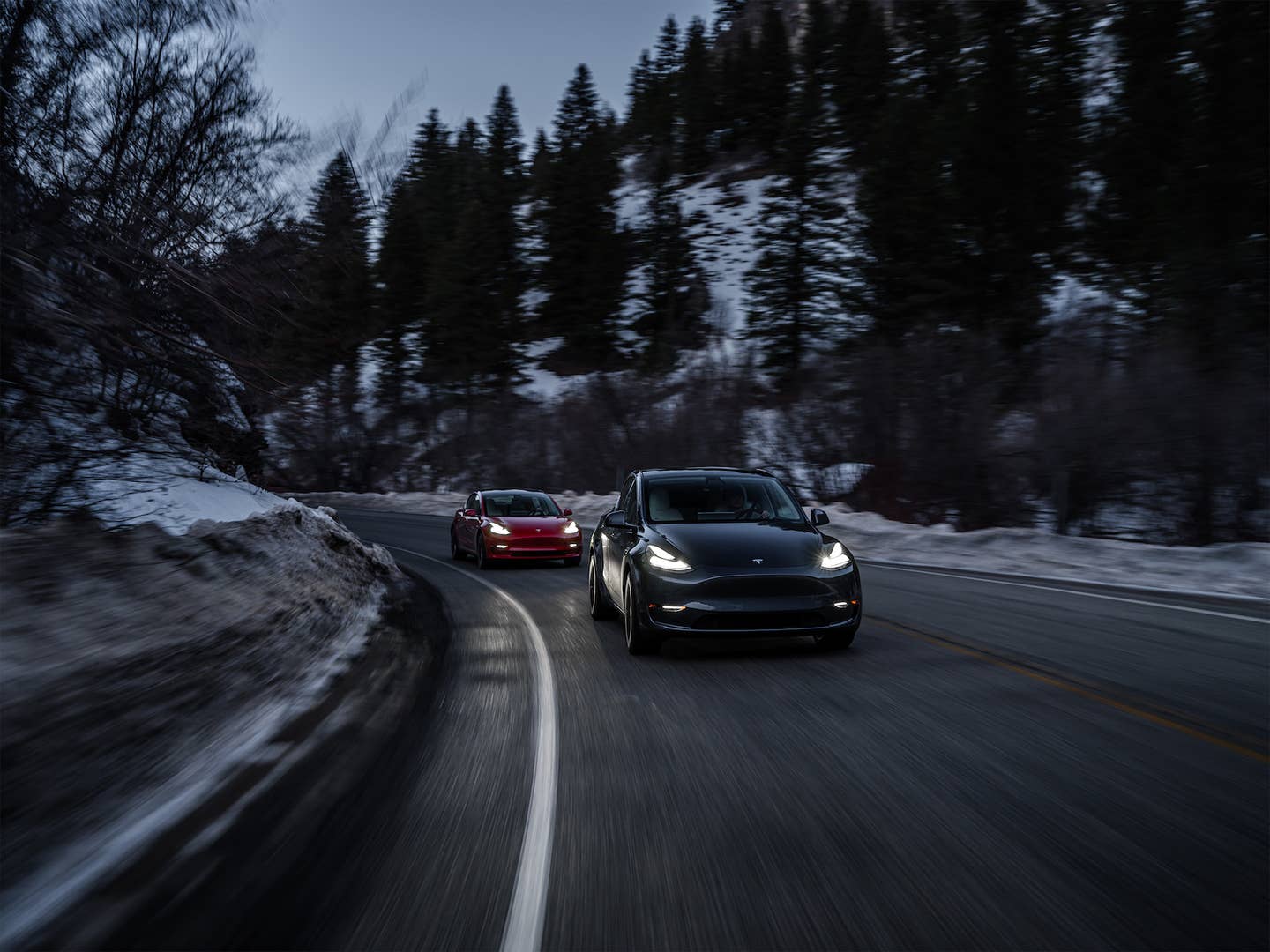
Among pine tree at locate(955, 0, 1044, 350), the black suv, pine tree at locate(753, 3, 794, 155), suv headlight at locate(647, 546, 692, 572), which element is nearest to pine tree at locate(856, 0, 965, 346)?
pine tree at locate(955, 0, 1044, 350)

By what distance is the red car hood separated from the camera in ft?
57.1

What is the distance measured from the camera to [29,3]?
24.1 feet

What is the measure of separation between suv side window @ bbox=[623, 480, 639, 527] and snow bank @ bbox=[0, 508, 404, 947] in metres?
2.73

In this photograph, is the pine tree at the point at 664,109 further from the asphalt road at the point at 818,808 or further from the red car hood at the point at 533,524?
the asphalt road at the point at 818,808

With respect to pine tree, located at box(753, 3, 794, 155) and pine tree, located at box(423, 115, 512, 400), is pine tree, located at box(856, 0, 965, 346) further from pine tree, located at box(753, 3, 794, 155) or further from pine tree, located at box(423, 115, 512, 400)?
pine tree, located at box(753, 3, 794, 155)

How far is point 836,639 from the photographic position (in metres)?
8.05

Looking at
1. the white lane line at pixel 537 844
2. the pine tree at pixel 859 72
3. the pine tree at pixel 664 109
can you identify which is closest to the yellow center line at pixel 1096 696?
the white lane line at pixel 537 844

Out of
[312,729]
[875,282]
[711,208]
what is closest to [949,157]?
[875,282]

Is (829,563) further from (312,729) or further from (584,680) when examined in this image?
(312,729)

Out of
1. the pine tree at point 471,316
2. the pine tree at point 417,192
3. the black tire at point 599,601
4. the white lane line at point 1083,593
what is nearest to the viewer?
the pine tree at point 417,192

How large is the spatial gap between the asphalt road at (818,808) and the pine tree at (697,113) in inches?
3068

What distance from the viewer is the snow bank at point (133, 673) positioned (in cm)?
398

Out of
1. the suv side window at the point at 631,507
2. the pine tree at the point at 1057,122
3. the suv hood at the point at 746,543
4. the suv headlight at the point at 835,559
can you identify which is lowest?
the suv headlight at the point at 835,559

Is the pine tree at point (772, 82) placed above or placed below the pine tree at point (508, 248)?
above
